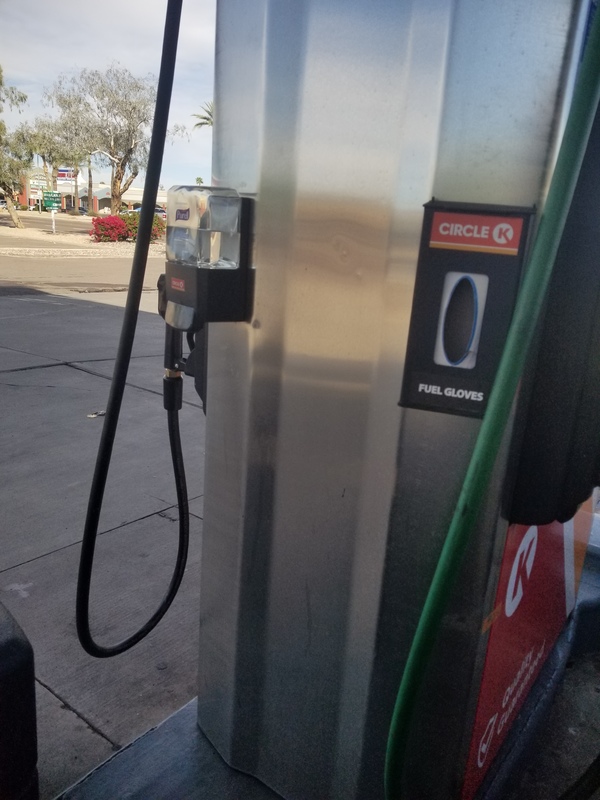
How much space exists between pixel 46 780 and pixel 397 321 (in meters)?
1.52

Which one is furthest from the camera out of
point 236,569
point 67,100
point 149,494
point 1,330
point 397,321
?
point 67,100

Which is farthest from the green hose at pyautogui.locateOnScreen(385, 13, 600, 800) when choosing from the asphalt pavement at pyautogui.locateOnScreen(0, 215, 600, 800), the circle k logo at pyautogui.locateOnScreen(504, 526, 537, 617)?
the asphalt pavement at pyautogui.locateOnScreen(0, 215, 600, 800)

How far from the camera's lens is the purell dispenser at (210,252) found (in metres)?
1.14

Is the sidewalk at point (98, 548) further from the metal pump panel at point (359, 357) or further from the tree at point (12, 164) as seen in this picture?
the tree at point (12, 164)

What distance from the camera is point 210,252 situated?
1163 mm

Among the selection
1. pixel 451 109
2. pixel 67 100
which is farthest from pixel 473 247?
pixel 67 100

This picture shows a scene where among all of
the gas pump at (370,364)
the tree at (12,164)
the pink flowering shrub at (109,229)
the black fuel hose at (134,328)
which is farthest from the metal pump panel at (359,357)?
the tree at (12,164)

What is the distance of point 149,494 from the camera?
344 cm

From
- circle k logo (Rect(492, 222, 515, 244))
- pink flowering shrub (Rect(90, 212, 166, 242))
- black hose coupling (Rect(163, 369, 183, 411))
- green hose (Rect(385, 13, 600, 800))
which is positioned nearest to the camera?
green hose (Rect(385, 13, 600, 800))

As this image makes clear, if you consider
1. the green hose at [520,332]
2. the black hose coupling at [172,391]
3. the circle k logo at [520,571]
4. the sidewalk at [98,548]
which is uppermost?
the green hose at [520,332]

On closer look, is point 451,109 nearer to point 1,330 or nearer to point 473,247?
point 473,247

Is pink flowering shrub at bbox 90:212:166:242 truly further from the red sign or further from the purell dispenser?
the red sign

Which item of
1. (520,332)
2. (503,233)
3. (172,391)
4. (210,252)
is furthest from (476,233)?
(172,391)

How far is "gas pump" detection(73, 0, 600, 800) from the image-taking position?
934mm
